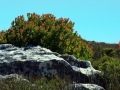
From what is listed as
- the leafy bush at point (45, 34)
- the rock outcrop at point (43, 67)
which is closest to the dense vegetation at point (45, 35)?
the leafy bush at point (45, 34)

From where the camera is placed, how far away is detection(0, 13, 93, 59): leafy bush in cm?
1455

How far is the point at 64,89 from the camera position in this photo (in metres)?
7.87

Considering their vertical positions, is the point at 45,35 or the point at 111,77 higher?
the point at 45,35

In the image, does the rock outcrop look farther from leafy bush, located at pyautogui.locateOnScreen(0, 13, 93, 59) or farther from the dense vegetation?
leafy bush, located at pyautogui.locateOnScreen(0, 13, 93, 59)

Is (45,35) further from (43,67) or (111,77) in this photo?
(111,77)

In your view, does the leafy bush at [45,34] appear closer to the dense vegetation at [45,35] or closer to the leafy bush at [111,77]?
the dense vegetation at [45,35]

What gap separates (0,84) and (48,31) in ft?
24.9

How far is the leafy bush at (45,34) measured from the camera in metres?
14.5

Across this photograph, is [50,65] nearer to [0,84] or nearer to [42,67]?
[42,67]

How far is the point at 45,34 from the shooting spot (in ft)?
48.1

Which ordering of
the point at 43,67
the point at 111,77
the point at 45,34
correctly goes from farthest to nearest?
the point at 45,34
the point at 43,67
the point at 111,77

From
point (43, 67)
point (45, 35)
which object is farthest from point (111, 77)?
point (45, 35)

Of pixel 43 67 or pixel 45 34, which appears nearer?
pixel 43 67

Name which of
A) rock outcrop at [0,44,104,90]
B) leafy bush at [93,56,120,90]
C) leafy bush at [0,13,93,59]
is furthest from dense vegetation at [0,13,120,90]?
rock outcrop at [0,44,104,90]
